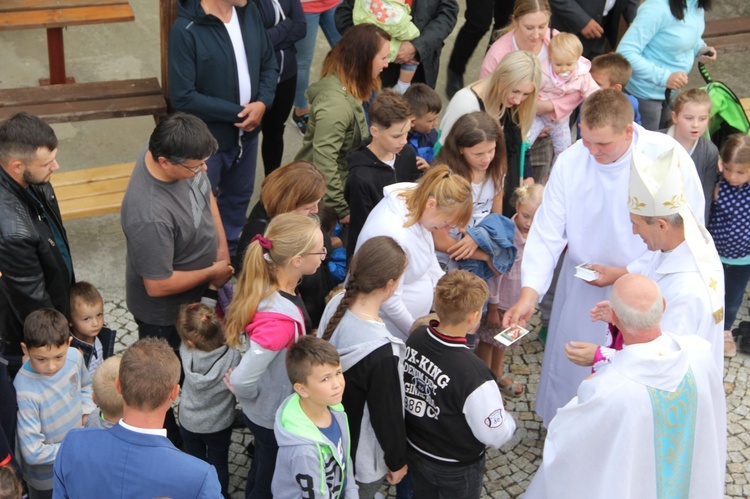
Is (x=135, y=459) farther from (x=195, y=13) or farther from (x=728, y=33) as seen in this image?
(x=728, y=33)

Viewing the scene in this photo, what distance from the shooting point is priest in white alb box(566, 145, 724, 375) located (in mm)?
4266

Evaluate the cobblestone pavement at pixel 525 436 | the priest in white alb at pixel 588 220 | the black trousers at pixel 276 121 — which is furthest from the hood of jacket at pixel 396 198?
the black trousers at pixel 276 121

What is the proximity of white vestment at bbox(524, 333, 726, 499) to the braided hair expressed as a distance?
3.19ft

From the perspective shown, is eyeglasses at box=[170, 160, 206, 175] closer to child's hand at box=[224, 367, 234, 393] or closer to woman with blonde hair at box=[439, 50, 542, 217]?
child's hand at box=[224, 367, 234, 393]

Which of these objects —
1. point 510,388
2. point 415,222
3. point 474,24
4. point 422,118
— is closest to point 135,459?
point 415,222

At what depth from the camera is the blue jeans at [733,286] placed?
19.9ft

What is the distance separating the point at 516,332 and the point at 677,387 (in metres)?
1.01

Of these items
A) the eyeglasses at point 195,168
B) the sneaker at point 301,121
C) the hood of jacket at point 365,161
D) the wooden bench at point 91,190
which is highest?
the eyeglasses at point 195,168

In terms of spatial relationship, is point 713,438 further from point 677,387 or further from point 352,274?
point 352,274

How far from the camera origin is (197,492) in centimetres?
319

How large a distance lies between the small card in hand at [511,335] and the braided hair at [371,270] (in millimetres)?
769

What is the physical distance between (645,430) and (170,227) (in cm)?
240

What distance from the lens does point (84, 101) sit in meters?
6.60

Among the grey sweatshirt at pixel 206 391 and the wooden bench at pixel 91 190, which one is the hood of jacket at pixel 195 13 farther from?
the grey sweatshirt at pixel 206 391
